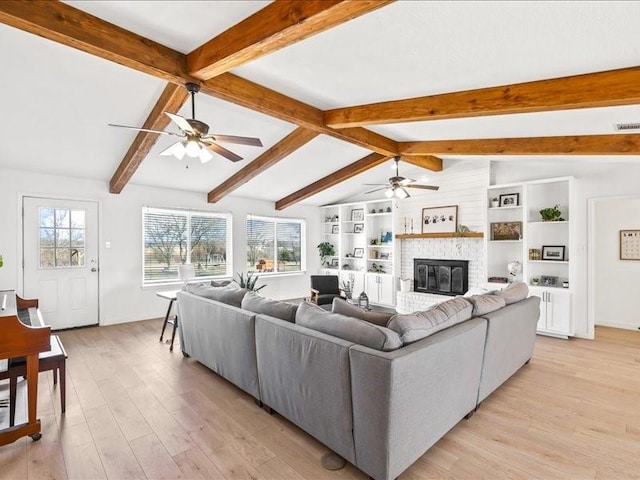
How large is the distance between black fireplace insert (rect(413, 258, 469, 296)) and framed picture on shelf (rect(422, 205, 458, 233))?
61 cm

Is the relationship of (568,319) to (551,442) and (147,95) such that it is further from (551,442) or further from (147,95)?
(147,95)

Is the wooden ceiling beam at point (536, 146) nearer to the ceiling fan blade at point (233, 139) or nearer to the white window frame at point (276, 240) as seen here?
the ceiling fan blade at point (233, 139)

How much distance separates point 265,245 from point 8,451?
5938 mm

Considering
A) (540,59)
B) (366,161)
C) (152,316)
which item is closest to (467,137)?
(366,161)

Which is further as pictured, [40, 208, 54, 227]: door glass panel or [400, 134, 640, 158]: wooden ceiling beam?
[40, 208, 54, 227]: door glass panel

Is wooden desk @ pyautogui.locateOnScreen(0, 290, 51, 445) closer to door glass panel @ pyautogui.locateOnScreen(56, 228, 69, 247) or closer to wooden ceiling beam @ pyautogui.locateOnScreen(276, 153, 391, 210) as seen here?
door glass panel @ pyautogui.locateOnScreen(56, 228, 69, 247)

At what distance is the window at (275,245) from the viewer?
25.3 feet

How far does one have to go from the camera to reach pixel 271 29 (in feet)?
6.71

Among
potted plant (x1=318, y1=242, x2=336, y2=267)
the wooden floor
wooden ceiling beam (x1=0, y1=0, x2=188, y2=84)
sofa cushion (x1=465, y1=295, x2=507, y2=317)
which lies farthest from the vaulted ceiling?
potted plant (x1=318, y1=242, x2=336, y2=267)

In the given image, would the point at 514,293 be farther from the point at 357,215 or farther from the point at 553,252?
the point at 357,215

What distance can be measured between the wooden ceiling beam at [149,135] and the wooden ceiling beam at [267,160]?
64.2 inches

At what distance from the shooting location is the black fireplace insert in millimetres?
6205

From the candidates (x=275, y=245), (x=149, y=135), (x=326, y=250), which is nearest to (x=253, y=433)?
(x=149, y=135)

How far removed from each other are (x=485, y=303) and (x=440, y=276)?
3.68 metres
